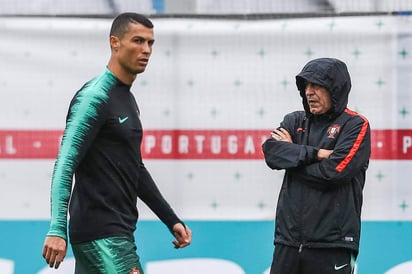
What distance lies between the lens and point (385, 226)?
5.43 meters

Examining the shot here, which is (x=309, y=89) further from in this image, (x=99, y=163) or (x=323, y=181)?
(x=99, y=163)

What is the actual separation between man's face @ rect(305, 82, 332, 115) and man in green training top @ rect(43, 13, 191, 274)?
0.89 m

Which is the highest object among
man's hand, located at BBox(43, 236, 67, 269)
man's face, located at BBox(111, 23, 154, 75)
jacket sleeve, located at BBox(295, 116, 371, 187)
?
man's face, located at BBox(111, 23, 154, 75)

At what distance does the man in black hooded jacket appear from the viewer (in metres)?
4.31

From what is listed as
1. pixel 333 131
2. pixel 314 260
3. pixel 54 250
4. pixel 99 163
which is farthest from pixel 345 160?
pixel 54 250

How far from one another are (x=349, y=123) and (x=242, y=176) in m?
1.20

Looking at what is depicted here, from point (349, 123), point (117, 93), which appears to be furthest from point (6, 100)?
point (349, 123)

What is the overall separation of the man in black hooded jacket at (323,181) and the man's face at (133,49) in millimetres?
840

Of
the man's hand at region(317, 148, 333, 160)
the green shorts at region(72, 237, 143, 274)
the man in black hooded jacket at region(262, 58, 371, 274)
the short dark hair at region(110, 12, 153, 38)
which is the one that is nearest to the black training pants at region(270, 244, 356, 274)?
the man in black hooded jacket at region(262, 58, 371, 274)

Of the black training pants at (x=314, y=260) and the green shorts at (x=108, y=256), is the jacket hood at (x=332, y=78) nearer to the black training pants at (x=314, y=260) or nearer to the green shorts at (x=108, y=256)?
the black training pants at (x=314, y=260)

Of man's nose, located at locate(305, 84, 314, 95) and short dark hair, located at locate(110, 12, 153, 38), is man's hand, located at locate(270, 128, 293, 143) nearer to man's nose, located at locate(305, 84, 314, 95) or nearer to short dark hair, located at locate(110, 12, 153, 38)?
man's nose, located at locate(305, 84, 314, 95)

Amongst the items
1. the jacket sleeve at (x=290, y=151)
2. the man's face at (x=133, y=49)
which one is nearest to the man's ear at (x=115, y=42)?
the man's face at (x=133, y=49)

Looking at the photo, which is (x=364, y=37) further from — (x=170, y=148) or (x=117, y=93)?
(x=117, y=93)

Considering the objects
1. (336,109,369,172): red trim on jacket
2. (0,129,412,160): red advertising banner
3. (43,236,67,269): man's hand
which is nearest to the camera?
(43,236,67,269): man's hand
